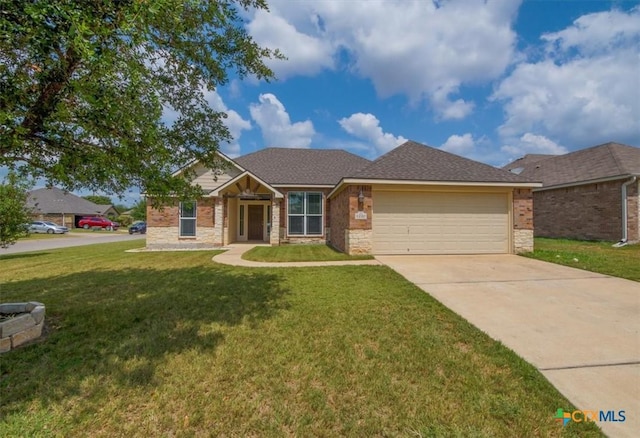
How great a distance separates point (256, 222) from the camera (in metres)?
17.9

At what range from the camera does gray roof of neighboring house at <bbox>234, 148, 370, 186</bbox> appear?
16094 mm

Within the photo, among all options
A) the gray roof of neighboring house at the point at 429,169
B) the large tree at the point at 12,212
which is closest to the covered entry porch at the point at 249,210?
the gray roof of neighboring house at the point at 429,169

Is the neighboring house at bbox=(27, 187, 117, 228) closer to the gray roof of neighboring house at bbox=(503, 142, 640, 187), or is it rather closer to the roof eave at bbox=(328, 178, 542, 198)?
the roof eave at bbox=(328, 178, 542, 198)

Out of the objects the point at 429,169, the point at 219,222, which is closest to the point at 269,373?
the point at 429,169

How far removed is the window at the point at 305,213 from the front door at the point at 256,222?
2847mm

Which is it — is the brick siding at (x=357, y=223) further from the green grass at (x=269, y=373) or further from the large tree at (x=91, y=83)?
the large tree at (x=91, y=83)

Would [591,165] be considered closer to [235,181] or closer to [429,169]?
[429,169]

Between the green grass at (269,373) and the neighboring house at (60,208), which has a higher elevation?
the neighboring house at (60,208)

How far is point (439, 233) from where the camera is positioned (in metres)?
11.0

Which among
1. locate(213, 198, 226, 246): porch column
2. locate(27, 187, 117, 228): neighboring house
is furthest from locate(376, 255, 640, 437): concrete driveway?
locate(27, 187, 117, 228): neighboring house

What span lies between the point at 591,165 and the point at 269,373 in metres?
20.9

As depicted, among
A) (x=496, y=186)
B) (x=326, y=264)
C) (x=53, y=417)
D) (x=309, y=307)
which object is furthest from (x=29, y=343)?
(x=496, y=186)

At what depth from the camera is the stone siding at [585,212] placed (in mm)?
13500

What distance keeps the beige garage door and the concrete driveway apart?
2532 mm
